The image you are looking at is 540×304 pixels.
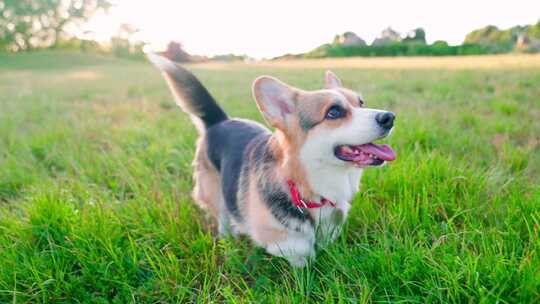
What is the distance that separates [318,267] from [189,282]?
0.70m

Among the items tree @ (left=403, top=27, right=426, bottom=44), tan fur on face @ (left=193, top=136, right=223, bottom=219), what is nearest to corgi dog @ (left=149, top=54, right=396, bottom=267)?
tan fur on face @ (left=193, top=136, right=223, bottom=219)

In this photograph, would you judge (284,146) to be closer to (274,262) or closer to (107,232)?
(274,262)

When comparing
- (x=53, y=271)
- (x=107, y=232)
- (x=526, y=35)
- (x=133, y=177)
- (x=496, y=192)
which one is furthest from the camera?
(x=526, y=35)

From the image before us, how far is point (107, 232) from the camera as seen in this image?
2008 millimetres

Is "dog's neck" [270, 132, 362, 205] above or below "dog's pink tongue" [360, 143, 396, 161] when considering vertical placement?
below

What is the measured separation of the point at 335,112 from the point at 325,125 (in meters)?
0.10

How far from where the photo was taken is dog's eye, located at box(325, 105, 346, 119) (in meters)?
1.98

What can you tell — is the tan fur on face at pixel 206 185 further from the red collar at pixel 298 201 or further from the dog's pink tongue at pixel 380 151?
the dog's pink tongue at pixel 380 151

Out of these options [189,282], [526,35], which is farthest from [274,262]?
[526,35]

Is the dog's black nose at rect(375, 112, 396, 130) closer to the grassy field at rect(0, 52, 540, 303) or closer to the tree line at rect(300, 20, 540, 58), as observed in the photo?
the grassy field at rect(0, 52, 540, 303)

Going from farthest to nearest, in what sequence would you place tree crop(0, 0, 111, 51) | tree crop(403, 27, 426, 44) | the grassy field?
tree crop(403, 27, 426, 44)
tree crop(0, 0, 111, 51)
the grassy field

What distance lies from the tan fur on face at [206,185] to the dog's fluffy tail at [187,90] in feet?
0.84

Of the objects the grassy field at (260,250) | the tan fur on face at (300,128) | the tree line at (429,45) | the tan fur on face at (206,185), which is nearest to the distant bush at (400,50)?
the tree line at (429,45)

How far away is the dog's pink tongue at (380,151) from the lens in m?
1.87
